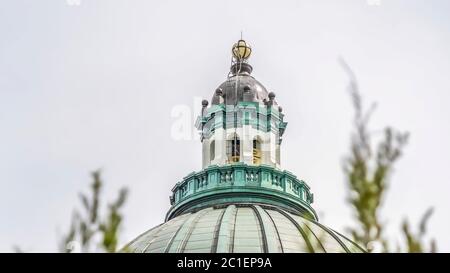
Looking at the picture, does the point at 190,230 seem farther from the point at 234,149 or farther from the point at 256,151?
the point at 256,151

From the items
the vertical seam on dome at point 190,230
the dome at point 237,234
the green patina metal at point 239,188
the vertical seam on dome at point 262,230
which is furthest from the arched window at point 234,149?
the vertical seam on dome at point 262,230

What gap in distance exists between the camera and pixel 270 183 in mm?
44375

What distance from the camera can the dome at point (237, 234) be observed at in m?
36.6

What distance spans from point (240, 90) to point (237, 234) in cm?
1403

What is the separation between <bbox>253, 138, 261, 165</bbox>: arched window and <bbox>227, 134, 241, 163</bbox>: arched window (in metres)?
0.86

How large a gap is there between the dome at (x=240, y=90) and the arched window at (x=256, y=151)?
2185 mm

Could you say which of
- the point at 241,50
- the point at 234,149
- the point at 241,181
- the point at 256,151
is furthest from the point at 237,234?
the point at 241,50

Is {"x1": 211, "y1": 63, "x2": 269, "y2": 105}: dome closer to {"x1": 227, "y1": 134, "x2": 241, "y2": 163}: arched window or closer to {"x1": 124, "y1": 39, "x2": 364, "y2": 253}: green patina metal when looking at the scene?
{"x1": 124, "y1": 39, "x2": 364, "y2": 253}: green patina metal

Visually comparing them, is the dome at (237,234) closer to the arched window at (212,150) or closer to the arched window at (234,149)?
the arched window at (234,149)

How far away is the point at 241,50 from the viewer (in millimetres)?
52156

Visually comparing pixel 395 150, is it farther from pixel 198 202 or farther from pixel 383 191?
pixel 198 202
